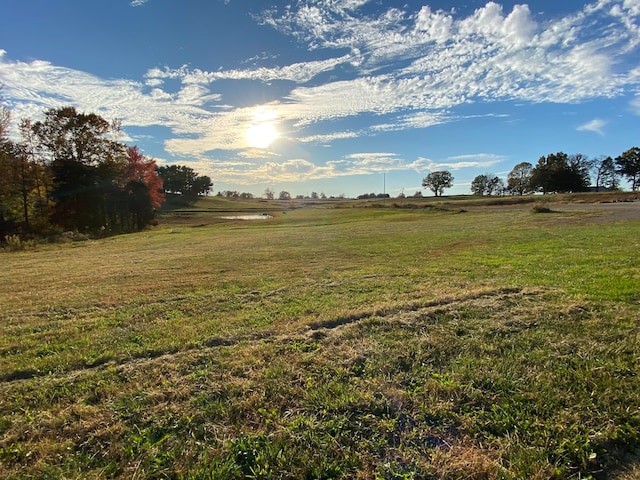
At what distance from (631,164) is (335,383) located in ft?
365

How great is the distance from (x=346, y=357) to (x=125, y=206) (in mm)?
44814

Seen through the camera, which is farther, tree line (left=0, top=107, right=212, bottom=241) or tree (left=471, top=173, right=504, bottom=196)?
tree (left=471, top=173, right=504, bottom=196)

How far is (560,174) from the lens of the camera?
8294cm

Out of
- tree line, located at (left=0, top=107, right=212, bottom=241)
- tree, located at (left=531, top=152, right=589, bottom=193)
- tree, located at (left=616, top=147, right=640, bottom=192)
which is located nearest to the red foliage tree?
tree line, located at (left=0, top=107, right=212, bottom=241)

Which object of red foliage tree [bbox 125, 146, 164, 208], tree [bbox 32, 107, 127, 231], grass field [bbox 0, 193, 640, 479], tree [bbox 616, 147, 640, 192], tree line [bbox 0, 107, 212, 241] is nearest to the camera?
grass field [bbox 0, 193, 640, 479]

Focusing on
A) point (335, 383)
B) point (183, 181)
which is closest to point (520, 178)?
point (183, 181)

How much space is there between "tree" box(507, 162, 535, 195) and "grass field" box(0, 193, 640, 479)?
106 meters

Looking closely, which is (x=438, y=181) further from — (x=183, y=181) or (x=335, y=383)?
(x=335, y=383)

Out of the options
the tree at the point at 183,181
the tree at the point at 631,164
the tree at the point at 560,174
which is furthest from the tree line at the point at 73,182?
the tree at the point at 631,164

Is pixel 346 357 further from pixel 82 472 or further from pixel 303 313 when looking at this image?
pixel 82 472

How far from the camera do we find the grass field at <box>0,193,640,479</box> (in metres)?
2.60

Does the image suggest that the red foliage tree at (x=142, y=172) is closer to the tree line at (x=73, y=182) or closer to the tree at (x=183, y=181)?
the tree line at (x=73, y=182)

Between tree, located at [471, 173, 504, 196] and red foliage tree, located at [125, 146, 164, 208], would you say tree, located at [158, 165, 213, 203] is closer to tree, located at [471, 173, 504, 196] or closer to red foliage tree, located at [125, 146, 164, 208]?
red foliage tree, located at [125, 146, 164, 208]

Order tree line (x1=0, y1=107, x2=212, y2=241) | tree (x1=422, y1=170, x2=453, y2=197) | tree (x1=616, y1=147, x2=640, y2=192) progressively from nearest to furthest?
tree line (x1=0, y1=107, x2=212, y2=241)
tree (x1=616, y1=147, x2=640, y2=192)
tree (x1=422, y1=170, x2=453, y2=197)
